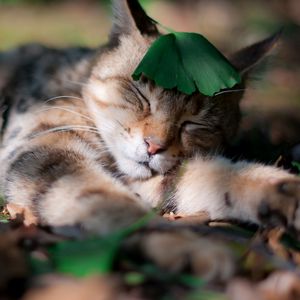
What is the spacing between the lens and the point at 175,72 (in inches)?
93.4

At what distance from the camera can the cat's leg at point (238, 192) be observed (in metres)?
2.14

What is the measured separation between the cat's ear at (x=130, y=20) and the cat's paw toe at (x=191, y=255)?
1.38m

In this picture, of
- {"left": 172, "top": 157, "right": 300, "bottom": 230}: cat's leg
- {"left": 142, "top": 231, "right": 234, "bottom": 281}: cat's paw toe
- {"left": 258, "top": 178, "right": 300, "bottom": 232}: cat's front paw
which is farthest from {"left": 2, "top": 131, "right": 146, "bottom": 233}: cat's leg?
{"left": 258, "top": 178, "right": 300, "bottom": 232}: cat's front paw

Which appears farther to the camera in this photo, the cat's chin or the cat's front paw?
the cat's chin

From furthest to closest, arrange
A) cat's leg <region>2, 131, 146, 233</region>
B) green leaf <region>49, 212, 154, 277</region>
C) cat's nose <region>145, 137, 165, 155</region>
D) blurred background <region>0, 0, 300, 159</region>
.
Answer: blurred background <region>0, 0, 300, 159</region>, cat's nose <region>145, 137, 165, 155</region>, cat's leg <region>2, 131, 146, 233</region>, green leaf <region>49, 212, 154, 277</region>

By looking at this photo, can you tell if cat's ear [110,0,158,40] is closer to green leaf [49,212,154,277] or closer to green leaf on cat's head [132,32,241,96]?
green leaf on cat's head [132,32,241,96]

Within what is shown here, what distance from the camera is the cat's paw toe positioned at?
64.4 inches

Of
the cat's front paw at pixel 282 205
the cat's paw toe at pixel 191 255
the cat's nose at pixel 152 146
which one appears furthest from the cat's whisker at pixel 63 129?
the cat's paw toe at pixel 191 255

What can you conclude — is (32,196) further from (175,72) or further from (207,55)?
(207,55)

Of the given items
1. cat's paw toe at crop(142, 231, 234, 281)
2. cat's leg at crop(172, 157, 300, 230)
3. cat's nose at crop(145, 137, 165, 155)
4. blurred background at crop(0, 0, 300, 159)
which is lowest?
blurred background at crop(0, 0, 300, 159)

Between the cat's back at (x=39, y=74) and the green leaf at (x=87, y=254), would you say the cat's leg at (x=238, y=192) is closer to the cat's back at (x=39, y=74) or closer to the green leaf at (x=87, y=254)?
the green leaf at (x=87, y=254)

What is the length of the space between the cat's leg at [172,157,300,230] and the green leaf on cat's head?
12.7 inches

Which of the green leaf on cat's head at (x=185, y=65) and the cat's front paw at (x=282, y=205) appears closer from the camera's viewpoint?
the cat's front paw at (x=282, y=205)

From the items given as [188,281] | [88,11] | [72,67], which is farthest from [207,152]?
[88,11]
